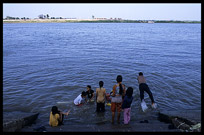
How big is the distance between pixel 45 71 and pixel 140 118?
10.5 m

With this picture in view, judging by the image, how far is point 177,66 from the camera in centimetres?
1795

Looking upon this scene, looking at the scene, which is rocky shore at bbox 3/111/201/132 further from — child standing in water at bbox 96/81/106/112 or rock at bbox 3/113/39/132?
child standing in water at bbox 96/81/106/112

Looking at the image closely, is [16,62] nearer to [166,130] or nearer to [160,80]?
[160,80]

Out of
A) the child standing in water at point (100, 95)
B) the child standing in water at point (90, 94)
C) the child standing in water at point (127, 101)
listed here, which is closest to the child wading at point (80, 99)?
the child standing in water at point (90, 94)

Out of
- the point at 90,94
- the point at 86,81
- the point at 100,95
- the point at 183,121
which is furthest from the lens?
the point at 86,81

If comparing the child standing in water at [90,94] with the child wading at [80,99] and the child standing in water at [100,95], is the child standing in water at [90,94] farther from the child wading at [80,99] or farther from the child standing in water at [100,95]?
the child standing in water at [100,95]

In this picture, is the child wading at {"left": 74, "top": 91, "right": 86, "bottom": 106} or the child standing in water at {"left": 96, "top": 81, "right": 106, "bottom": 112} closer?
the child standing in water at {"left": 96, "top": 81, "right": 106, "bottom": 112}

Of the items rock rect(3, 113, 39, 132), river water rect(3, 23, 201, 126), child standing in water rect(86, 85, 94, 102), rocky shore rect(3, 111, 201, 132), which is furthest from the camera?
child standing in water rect(86, 85, 94, 102)

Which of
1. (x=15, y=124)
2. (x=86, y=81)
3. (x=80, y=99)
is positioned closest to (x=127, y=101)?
(x=80, y=99)

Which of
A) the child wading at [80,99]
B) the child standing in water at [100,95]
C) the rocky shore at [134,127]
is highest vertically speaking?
the child standing in water at [100,95]

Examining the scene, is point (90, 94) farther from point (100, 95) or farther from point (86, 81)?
point (86, 81)

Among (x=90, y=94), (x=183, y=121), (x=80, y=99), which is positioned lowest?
(x=183, y=121)

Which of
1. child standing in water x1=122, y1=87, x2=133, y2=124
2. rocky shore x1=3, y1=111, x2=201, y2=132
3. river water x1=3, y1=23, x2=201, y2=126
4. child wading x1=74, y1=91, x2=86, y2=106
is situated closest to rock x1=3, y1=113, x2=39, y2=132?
rocky shore x1=3, y1=111, x2=201, y2=132

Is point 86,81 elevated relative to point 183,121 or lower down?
elevated
